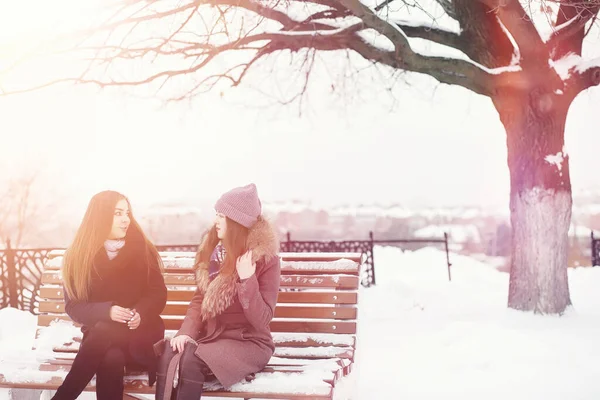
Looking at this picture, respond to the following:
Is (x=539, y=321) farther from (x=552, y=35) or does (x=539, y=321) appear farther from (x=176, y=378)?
(x=176, y=378)

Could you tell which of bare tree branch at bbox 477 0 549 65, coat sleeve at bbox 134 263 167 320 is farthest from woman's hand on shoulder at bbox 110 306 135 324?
bare tree branch at bbox 477 0 549 65

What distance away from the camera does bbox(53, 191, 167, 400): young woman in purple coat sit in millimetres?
3736

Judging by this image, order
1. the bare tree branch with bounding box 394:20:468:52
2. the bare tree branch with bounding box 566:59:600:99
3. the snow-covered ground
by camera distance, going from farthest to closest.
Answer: the bare tree branch with bounding box 394:20:468:52 → the bare tree branch with bounding box 566:59:600:99 → the snow-covered ground

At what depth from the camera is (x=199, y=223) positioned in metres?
21.8

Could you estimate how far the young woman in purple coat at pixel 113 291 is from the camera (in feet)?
12.3

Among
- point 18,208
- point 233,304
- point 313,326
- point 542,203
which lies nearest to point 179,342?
point 233,304

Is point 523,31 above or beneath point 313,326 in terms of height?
above

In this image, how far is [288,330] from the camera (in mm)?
4539

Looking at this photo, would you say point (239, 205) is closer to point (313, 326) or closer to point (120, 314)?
point (120, 314)

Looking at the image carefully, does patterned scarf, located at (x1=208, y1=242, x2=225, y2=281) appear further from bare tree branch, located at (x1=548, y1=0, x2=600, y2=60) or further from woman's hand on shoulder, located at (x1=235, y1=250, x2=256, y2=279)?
bare tree branch, located at (x1=548, y1=0, x2=600, y2=60)

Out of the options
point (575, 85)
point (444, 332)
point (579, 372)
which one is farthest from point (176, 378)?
point (575, 85)

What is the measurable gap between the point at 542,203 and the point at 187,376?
624 cm

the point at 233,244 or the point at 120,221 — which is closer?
the point at 233,244

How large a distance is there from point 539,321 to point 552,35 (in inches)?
151
